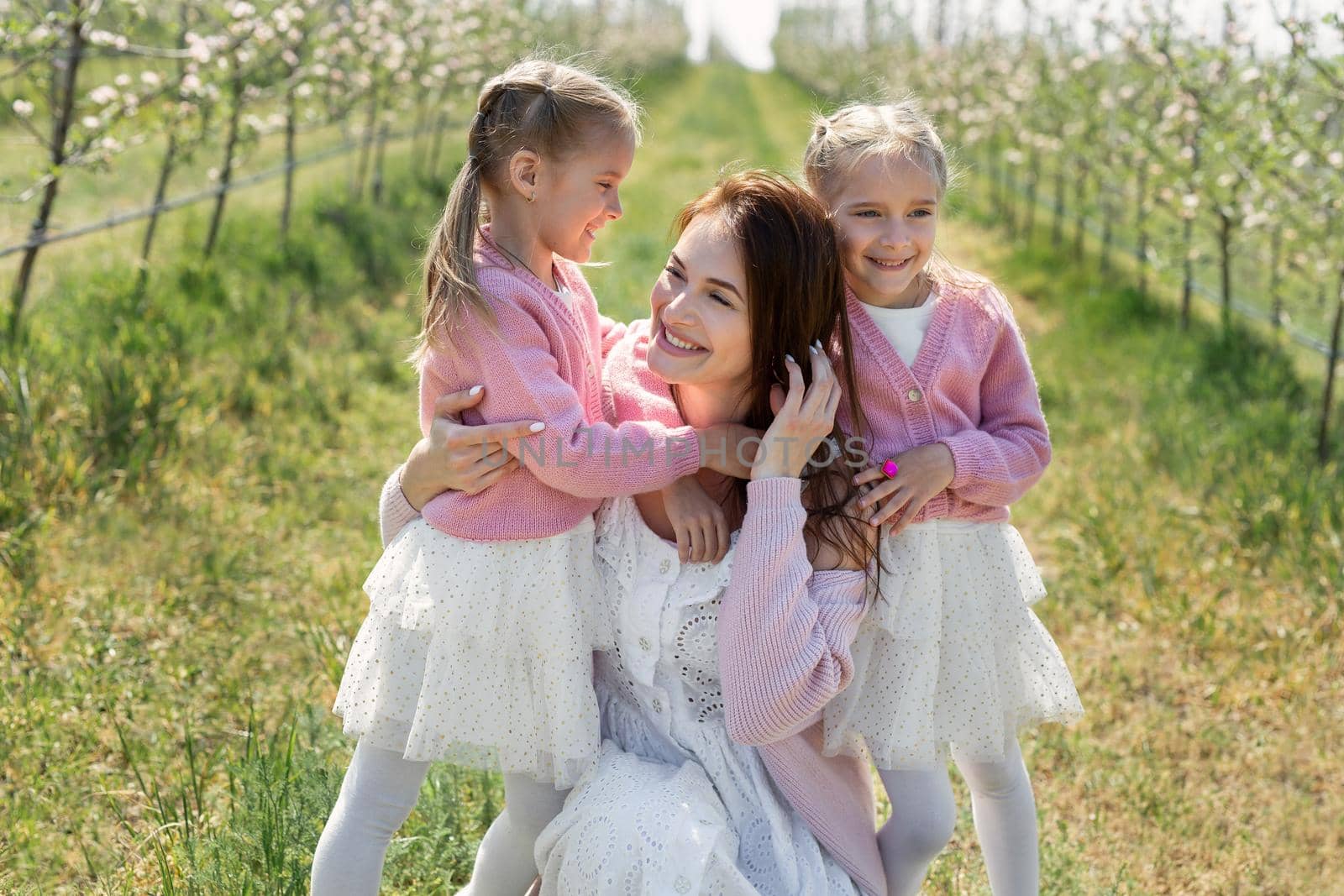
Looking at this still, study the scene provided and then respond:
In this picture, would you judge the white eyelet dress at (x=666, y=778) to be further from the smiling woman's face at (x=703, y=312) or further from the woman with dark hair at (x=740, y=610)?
the smiling woman's face at (x=703, y=312)

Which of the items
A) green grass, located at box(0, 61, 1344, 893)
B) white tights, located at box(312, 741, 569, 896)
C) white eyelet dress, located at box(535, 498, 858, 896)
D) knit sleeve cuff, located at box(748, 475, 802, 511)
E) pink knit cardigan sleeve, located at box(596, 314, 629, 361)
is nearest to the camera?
white eyelet dress, located at box(535, 498, 858, 896)

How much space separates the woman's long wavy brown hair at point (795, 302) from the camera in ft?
5.86

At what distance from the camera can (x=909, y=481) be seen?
73.5 inches

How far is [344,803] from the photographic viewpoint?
1892mm

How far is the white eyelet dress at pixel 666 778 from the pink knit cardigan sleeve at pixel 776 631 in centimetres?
10

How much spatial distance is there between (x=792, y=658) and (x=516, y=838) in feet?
1.94

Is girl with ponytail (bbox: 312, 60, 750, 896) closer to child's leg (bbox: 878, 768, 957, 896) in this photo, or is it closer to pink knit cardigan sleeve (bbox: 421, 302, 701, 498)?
pink knit cardigan sleeve (bbox: 421, 302, 701, 498)

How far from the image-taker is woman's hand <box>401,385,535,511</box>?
5.91 ft

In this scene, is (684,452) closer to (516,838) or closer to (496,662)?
(496,662)

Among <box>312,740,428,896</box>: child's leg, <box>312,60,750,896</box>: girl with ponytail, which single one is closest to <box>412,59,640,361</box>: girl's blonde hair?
<box>312,60,750,896</box>: girl with ponytail

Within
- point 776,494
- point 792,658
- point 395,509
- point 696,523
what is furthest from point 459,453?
point 792,658

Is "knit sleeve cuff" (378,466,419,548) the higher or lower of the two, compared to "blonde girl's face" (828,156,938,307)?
lower

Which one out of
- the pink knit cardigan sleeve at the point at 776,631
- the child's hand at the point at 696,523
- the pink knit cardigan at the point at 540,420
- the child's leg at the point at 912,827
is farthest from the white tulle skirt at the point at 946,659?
the pink knit cardigan at the point at 540,420

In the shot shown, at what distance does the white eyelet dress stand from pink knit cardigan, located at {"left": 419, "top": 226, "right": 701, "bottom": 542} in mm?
148
